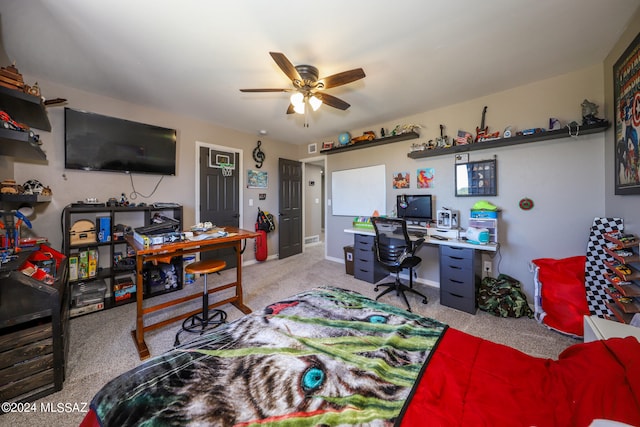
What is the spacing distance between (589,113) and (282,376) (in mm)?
3530

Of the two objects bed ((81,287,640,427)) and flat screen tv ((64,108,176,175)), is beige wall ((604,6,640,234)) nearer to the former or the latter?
bed ((81,287,640,427))

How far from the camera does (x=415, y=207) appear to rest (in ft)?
11.0

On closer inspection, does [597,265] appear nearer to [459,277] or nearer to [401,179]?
A: [459,277]

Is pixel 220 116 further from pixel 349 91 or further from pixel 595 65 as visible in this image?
pixel 595 65

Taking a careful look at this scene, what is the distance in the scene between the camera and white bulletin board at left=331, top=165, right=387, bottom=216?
3.91 metres

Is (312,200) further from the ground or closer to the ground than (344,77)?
closer to the ground

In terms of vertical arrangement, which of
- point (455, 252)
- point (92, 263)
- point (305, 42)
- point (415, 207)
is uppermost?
point (305, 42)

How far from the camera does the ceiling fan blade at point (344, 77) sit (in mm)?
1897

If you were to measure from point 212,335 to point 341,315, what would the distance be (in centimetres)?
71

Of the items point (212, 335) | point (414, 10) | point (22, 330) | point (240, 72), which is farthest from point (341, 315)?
point (240, 72)

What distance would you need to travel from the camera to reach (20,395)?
143 centimetres

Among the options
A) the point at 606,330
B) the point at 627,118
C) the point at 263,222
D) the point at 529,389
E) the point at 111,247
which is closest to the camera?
the point at 529,389

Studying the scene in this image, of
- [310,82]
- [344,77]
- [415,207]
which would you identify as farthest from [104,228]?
[415,207]

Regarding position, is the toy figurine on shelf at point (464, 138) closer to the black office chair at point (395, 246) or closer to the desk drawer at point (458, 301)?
the black office chair at point (395, 246)
